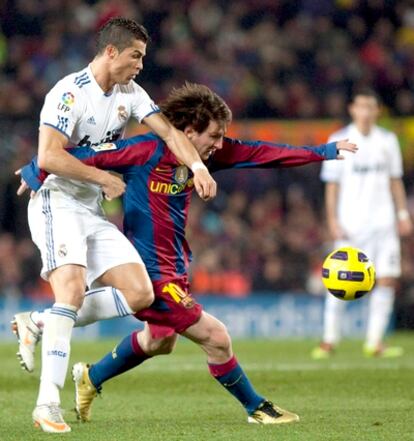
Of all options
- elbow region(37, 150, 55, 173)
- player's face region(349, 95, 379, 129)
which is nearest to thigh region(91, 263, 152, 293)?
elbow region(37, 150, 55, 173)

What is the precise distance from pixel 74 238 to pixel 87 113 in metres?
0.72

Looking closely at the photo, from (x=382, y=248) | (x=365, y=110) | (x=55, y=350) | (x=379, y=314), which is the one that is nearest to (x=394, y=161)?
(x=365, y=110)

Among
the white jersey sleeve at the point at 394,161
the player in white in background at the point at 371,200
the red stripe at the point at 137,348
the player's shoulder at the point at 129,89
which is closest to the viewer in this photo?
the red stripe at the point at 137,348

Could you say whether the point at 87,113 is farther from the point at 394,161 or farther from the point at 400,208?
the point at 394,161

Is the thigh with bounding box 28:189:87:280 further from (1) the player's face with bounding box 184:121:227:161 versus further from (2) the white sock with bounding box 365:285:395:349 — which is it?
(2) the white sock with bounding box 365:285:395:349

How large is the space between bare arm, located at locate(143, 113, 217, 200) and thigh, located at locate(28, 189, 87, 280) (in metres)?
0.65

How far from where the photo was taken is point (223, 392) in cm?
859

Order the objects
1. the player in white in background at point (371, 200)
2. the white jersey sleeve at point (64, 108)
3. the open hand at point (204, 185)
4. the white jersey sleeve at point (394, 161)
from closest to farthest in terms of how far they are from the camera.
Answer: the open hand at point (204, 185), the white jersey sleeve at point (64, 108), the player in white in background at point (371, 200), the white jersey sleeve at point (394, 161)

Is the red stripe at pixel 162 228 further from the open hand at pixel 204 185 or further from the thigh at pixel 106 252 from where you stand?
Answer: the open hand at pixel 204 185

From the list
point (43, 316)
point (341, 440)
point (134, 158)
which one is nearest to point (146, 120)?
point (134, 158)

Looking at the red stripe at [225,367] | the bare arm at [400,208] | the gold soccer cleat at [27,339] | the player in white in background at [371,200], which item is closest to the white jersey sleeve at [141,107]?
the gold soccer cleat at [27,339]

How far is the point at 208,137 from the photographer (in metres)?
6.71

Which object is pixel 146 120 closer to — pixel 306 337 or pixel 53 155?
pixel 53 155

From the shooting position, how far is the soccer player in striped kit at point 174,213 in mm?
6660
